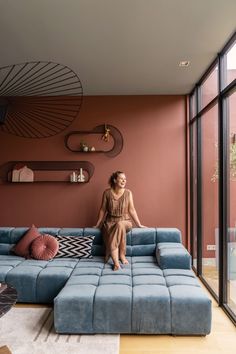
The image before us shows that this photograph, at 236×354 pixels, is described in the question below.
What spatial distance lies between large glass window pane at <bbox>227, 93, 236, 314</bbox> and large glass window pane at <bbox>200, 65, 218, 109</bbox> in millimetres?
494

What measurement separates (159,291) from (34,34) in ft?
8.42

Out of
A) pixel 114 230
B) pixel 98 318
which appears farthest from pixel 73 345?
pixel 114 230

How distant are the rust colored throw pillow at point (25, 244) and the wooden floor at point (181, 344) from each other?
1.86m

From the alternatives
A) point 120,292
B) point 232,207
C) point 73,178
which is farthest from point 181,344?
point 73,178

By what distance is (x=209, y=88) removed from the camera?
4.08 meters

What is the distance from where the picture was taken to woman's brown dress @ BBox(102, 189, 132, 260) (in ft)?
12.9

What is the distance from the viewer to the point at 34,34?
3027 millimetres

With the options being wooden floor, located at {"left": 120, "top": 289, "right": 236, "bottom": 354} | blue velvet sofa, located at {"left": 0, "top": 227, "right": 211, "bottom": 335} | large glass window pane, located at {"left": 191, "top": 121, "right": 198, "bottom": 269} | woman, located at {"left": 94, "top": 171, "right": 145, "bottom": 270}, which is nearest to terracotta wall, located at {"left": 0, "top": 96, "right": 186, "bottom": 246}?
large glass window pane, located at {"left": 191, "top": 121, "right": 198, "bottom": 269}

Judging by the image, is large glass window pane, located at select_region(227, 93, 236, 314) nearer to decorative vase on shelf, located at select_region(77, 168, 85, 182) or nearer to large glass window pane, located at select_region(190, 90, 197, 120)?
large glass window pane, located at select_region(190, 90, 197, 120)

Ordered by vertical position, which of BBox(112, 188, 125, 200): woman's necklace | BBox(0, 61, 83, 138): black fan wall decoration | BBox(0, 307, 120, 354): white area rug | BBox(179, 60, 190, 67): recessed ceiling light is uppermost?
BBox(179, 60, 190, 67): recessed ceiling light

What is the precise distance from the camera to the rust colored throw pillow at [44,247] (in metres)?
4.07

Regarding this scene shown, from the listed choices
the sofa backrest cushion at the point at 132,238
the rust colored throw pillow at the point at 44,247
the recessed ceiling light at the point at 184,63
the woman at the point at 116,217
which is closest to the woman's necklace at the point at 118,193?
the woman at the point at 116,217

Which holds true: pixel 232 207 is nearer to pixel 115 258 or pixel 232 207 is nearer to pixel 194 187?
pixel 115 258

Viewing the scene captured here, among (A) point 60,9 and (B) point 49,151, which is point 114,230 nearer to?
(B) point 49,151
